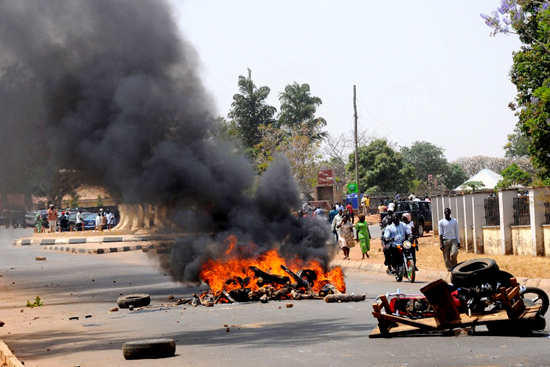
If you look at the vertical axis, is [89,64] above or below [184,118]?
above

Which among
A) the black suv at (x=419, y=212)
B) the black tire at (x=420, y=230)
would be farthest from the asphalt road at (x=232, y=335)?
the black tire at (x=420, y=230)

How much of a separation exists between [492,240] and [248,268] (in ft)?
40.8

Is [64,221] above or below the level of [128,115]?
below

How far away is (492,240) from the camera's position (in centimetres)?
2483

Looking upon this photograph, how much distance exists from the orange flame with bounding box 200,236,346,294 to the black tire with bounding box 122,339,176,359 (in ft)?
19.7

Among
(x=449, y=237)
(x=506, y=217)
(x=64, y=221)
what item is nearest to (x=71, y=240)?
(x=64, y=221)

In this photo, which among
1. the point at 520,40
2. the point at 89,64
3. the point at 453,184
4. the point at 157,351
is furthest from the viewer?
the point at 453,184

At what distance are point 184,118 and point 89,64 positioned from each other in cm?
272

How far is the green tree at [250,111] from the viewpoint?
66375mm

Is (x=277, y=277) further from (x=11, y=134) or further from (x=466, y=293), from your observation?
(x=11, y=134)

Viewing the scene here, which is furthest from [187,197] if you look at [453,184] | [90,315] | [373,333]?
[453,184]

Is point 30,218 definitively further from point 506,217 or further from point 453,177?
point 453,177

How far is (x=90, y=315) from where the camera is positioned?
1337 cm

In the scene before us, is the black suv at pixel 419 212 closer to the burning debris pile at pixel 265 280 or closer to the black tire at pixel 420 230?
the black tire at pixel 420 230
